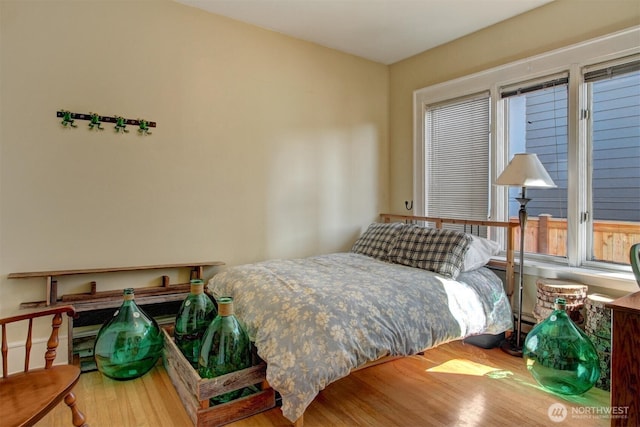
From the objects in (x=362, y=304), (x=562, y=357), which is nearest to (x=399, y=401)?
(x=362, y=304)

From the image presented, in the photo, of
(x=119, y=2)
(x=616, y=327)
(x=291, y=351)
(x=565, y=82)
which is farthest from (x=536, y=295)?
(x=119, y=2)

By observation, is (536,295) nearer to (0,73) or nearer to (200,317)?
(200,317)

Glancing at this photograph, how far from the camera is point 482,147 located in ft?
11.2

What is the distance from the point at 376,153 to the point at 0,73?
324 centimetres

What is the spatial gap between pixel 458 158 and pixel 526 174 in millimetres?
1031

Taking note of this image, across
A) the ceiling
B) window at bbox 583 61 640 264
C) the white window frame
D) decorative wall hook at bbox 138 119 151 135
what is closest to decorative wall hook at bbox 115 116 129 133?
decorative wall hook at bbox 138 119 151 135

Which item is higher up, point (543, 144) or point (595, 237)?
point (543, 144)

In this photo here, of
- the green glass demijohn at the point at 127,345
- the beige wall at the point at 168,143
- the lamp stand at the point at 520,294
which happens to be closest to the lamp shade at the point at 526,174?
the lamp stand at the point at 520,294

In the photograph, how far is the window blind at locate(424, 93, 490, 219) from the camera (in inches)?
134

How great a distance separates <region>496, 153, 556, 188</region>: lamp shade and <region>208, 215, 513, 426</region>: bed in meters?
0.47

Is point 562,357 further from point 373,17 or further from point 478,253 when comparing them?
point 373,17

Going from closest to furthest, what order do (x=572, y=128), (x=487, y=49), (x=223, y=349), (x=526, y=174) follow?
(x=223, y=349) < (x=526, y=174) < (x=572, y=128) < (x=487, y=49)

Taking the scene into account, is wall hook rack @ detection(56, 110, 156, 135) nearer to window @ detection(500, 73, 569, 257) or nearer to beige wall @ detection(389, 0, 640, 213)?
beige wall @ detection(389, 0, 640, 213)

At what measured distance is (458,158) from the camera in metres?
3.62
